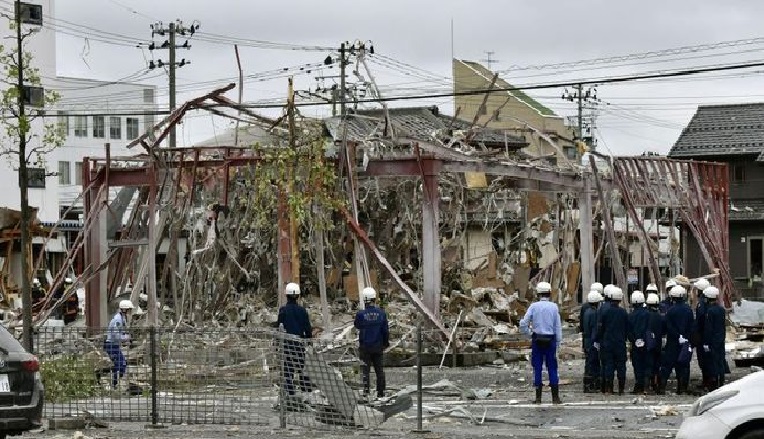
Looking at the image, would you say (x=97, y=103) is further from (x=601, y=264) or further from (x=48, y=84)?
(x=601, y=264)

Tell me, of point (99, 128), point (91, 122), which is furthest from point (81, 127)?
point (99, 128)

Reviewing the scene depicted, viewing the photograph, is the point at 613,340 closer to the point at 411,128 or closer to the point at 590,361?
the point at 590,361

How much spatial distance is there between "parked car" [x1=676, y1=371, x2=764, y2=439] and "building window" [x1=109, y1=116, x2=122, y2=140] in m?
79.1

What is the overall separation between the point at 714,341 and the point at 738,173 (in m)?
35.7

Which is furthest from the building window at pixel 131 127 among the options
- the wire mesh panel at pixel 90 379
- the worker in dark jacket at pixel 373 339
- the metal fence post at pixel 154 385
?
the metal fence post at pixel 154 385

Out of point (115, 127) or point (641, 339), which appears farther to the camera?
point (115, 127)

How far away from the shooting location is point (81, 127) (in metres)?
87.1

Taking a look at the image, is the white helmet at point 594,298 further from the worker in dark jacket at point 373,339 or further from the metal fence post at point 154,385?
the metal fence post at point 154,385

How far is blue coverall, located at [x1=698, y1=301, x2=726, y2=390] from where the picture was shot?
74.7 ft

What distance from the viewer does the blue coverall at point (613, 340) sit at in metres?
22.9

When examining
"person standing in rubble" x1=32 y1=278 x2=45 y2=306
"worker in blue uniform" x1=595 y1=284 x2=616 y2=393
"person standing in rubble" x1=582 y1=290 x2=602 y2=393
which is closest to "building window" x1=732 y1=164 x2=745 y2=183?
"person standing in rubble" x1=32 y1=278 x2=45 y2=306

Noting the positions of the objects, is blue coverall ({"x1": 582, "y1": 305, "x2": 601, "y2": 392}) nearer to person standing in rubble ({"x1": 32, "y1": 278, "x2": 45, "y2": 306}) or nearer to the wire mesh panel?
the wire mesh panel

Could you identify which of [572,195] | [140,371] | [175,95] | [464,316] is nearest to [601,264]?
[572,195]

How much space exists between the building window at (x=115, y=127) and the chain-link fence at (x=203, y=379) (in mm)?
71222
